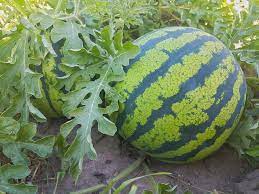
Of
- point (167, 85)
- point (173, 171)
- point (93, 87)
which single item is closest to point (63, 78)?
point (93, 87)

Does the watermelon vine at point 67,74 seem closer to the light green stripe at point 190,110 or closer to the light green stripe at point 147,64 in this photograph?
the light green stripe at point 147,64

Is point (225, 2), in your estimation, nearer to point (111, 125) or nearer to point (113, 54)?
point (113, 54)

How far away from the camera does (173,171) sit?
237 centimetres

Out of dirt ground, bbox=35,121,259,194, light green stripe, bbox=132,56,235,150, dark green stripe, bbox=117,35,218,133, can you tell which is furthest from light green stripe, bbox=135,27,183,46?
dirt ground, bbox=35,121,259,194

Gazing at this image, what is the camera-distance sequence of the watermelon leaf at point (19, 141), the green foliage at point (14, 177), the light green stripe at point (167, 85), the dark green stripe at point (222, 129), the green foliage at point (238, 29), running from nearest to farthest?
the green foliage at point (14, 177), the watermelon leaf at point (19, 141), the light green stripe at point (167, 85), the dark green stripe at point (222, 129), the green foliage at point (238, 29)

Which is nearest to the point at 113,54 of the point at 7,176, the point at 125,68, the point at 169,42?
the point at 125,68

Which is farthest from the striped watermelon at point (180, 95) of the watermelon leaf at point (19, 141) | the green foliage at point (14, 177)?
the green foliage at point (14, 177)

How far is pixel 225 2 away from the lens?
9.37 ft

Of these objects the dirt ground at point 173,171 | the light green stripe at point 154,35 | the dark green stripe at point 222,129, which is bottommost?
the dirt ground at point 173,171

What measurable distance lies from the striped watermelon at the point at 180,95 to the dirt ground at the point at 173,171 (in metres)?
0.19

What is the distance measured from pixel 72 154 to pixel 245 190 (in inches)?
34.5

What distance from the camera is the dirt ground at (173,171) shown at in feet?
7.38

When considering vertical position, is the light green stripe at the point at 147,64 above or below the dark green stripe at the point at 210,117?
above

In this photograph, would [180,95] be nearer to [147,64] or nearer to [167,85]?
[167,85]
